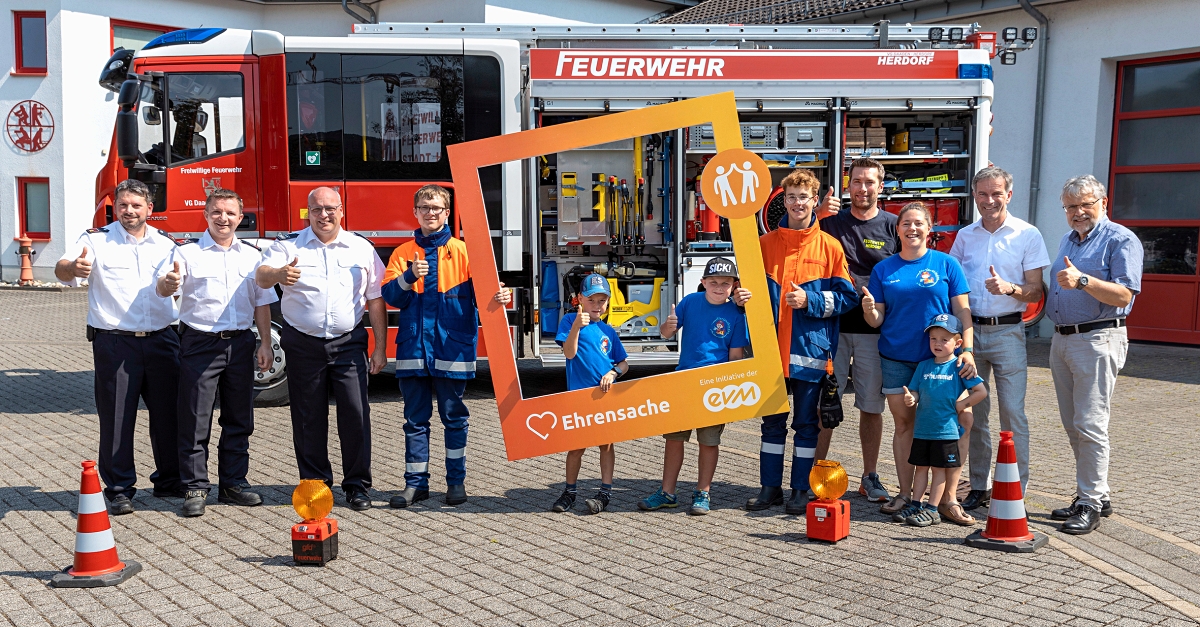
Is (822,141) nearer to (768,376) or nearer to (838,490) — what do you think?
(768,376)

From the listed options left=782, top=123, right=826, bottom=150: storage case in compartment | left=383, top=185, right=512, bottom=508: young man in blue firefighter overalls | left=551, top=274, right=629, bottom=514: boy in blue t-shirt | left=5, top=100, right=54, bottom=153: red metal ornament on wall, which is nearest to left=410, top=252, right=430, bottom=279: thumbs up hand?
left=383, top=185, right=512, bottom=508: young man in blue firefighter overalls

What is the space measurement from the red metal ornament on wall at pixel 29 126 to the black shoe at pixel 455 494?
778 inches

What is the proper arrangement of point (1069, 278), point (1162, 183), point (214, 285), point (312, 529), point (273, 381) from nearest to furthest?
1. point (312, 529)
2. point (1069, 278)
3. point (214, 285)
4. point (273, 381)
5. point (1162, 183)

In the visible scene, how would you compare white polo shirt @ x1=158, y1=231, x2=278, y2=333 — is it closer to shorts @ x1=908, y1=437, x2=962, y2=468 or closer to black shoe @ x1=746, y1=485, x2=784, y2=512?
black shoe @ x1=746, y1=485, x2=784, y2=512

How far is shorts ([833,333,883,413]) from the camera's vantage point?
5.55 meters

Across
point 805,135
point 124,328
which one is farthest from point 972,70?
point 124,328

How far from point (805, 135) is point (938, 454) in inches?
172

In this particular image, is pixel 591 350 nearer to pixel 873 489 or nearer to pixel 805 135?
pixel 873 489

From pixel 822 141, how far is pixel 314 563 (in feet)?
19.7

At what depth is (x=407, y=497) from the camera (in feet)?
18.3

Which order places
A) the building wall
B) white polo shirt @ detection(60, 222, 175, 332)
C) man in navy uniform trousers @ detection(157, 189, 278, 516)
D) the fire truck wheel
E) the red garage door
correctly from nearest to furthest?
white polo shirt @ detection(60, 222, 175, 332), man in navy uniform trousers @ detection(157, 189, 278, 516), the fire truck wheel, the red garage door, the building wall

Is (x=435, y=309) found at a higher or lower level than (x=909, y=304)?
lower

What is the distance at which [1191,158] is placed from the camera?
1284 centimetres

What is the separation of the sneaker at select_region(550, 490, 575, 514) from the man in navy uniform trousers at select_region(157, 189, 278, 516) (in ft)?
5.61
